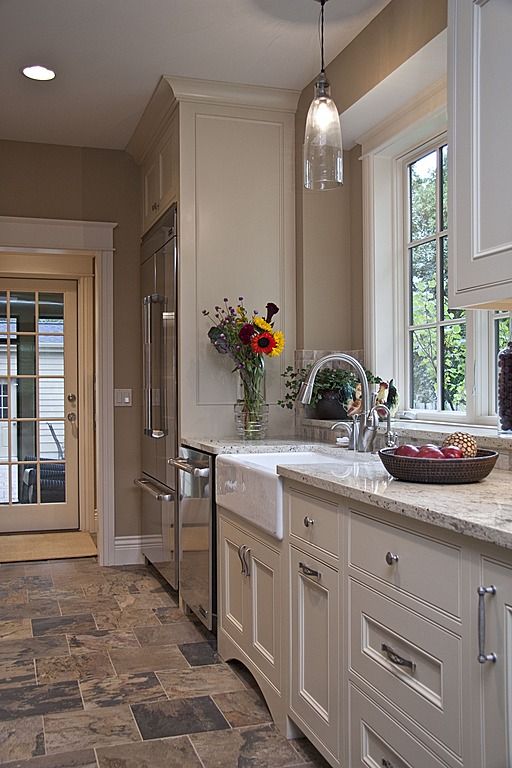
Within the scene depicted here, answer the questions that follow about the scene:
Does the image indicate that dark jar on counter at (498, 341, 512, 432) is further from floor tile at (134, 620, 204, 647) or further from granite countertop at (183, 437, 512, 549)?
floor tile at (134, 620, 204, 647)

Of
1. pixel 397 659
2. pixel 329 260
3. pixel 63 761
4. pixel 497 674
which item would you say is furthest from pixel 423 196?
pixel 63 761

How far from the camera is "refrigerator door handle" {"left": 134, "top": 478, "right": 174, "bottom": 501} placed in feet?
13.1

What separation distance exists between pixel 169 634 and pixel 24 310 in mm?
3299

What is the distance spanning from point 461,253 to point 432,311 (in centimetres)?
124

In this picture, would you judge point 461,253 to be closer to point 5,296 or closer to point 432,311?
point 432,311

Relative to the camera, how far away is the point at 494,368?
2.85 meters

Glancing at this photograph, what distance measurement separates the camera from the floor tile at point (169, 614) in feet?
12.2

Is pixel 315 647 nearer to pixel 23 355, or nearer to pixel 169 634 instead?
pixel 169 634

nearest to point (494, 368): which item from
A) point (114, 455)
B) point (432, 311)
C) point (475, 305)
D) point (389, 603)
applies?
point (432, 311)

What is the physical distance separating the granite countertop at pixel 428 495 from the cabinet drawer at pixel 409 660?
22 centimetres

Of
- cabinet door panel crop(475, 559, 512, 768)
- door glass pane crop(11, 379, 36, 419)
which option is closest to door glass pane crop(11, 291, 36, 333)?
door glass pane crop(11, 379, 36, 419)

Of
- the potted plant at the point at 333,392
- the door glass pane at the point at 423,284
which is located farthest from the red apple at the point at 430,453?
the potted plant at the point at 333,392

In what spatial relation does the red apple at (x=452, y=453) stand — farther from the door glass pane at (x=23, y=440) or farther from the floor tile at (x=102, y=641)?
the door glass pane at (x=23, y=440)

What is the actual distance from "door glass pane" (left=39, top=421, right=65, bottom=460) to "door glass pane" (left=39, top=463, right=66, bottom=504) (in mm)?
78
